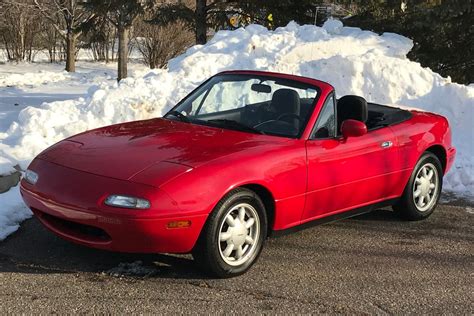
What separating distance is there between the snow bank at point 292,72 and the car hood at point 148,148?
2642mm

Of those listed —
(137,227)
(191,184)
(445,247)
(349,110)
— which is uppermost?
(349,110)

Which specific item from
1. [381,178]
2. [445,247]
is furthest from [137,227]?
[445,247]

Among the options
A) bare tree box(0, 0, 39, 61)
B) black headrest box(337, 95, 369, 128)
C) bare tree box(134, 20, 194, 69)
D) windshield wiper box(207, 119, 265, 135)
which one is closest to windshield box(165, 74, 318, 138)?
windshield wiper box(207, 119, 265, 135)

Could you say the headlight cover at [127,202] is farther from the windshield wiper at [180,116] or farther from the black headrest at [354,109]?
the black headrest at [354,109]

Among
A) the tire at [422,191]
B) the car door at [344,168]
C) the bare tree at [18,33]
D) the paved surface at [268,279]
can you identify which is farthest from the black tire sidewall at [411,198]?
the bare tree at [18,33]

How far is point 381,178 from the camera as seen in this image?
17.1 feet

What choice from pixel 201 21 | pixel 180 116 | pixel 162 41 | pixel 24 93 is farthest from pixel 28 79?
pixel 180 116

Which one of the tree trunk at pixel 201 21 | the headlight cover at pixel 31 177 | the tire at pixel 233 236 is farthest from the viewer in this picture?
the tree trunk at pixel 201 21

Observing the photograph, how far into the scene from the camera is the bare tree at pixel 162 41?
32.9m

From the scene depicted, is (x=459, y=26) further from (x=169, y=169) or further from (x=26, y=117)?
(x=169, y=169)

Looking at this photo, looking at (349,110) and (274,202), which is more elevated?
(349,110)

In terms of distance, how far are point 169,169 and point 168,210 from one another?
33 cm

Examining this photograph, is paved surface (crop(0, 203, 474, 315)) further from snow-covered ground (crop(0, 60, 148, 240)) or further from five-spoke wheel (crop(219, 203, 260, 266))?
snow-covered ground (crop(0, 60, 148, 240))

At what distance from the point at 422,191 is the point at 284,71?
4997mm
